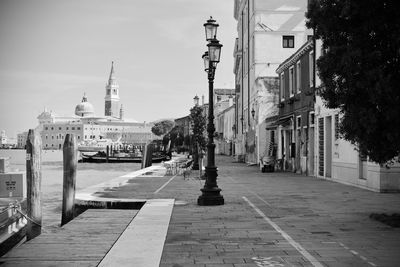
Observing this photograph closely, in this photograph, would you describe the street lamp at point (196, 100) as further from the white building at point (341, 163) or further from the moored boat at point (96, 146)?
the moored boat at point (96, 146)

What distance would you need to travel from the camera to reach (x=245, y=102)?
47469 mm

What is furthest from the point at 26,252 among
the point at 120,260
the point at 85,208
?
the point at 85,208

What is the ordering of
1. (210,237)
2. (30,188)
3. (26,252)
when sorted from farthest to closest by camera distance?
(30,188) → (210,237) → (26,252)

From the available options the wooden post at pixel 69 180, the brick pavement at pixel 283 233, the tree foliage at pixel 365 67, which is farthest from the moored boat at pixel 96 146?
the tree foliage at pixel 365 67

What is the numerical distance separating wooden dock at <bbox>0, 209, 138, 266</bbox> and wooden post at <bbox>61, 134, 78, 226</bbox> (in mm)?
1562

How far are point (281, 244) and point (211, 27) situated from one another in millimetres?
7311

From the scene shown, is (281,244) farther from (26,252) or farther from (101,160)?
(101,160)

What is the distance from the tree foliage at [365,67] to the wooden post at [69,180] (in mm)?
7000

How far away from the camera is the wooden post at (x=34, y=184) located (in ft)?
35.0

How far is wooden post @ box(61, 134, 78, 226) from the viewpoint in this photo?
12344mm

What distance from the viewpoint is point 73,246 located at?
795 cm

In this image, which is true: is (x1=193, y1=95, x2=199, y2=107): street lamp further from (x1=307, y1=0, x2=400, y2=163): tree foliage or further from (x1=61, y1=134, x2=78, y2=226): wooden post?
(x1=307, y1=0, x2=400, y2=163): tree foliage

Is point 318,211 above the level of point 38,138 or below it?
below

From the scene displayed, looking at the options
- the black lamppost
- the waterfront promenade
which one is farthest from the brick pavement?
the black lamppost
